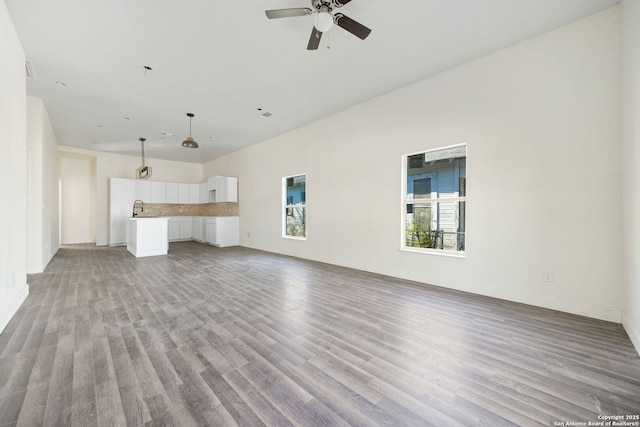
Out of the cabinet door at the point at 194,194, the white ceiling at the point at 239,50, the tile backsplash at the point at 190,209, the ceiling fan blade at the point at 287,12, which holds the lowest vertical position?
Answer: the tile backsplash at the point at 190,209

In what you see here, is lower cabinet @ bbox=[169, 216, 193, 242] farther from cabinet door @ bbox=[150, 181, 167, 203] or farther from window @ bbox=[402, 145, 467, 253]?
window @ bbox=[402, 145, 467, 253]

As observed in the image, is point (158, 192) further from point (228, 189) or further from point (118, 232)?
point (228, 189)

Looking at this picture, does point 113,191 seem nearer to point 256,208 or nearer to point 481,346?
point 256,208

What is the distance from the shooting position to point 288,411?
142 cm

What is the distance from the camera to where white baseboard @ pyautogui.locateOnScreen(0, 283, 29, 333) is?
238 centimetres

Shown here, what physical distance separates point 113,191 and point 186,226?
2.54m

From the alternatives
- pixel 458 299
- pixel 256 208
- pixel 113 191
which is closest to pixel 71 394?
pixel 458 299

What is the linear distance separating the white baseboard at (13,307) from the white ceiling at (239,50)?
297 centimetres

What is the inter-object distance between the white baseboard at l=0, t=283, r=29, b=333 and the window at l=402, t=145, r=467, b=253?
4774 mm

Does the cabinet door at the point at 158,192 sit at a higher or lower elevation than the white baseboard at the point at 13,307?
higher

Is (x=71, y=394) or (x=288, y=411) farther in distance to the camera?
(x=71, y=394)

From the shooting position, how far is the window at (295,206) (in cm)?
616

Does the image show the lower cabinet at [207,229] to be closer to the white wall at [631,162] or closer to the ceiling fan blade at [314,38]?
the ceiling fan blade at [314,38]

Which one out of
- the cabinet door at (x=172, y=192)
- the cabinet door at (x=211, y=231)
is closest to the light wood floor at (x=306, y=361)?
the cabinet door at (x=211, y=231)
